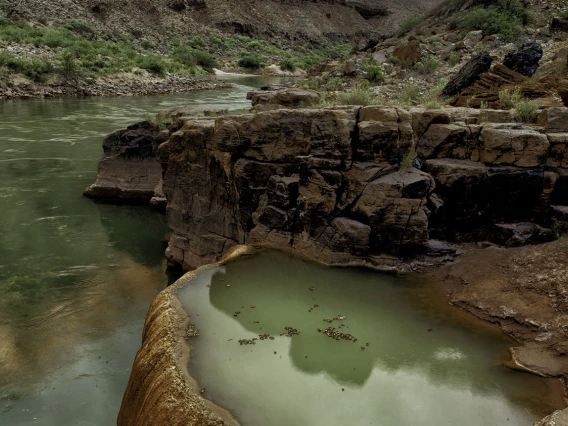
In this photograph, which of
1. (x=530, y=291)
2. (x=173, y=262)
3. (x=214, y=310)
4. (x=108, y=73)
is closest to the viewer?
(x=214, y=310)

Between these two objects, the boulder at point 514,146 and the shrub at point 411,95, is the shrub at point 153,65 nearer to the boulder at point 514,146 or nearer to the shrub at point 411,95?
the shrub at point 411,95

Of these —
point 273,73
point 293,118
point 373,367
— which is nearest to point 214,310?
point 373,367

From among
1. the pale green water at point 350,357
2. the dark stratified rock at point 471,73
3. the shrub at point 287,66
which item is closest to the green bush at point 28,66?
the dark stratified rock at point 471,73

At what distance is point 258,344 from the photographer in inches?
205

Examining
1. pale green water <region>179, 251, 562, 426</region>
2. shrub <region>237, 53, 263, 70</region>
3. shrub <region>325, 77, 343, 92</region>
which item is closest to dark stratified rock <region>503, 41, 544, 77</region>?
shrub <region>325, 77, 343, 92</region>

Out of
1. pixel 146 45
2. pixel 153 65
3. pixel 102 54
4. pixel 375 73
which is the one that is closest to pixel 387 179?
pixel 375 73

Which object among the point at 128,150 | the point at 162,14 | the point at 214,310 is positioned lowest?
the point at 214,310

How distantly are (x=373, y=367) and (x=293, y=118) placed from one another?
169 inches

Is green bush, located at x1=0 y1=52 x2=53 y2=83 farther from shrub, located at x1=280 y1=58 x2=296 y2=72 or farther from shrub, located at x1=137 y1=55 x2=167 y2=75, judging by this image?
shrub, located at x1=280 y1=58 x2=296 y2=72

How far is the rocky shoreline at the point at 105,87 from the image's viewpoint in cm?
2662

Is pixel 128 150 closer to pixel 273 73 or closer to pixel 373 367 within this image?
pixel 373 367

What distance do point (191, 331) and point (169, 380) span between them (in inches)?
34.7

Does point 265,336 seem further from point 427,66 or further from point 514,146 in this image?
point 427,66

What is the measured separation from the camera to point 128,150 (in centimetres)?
1303
